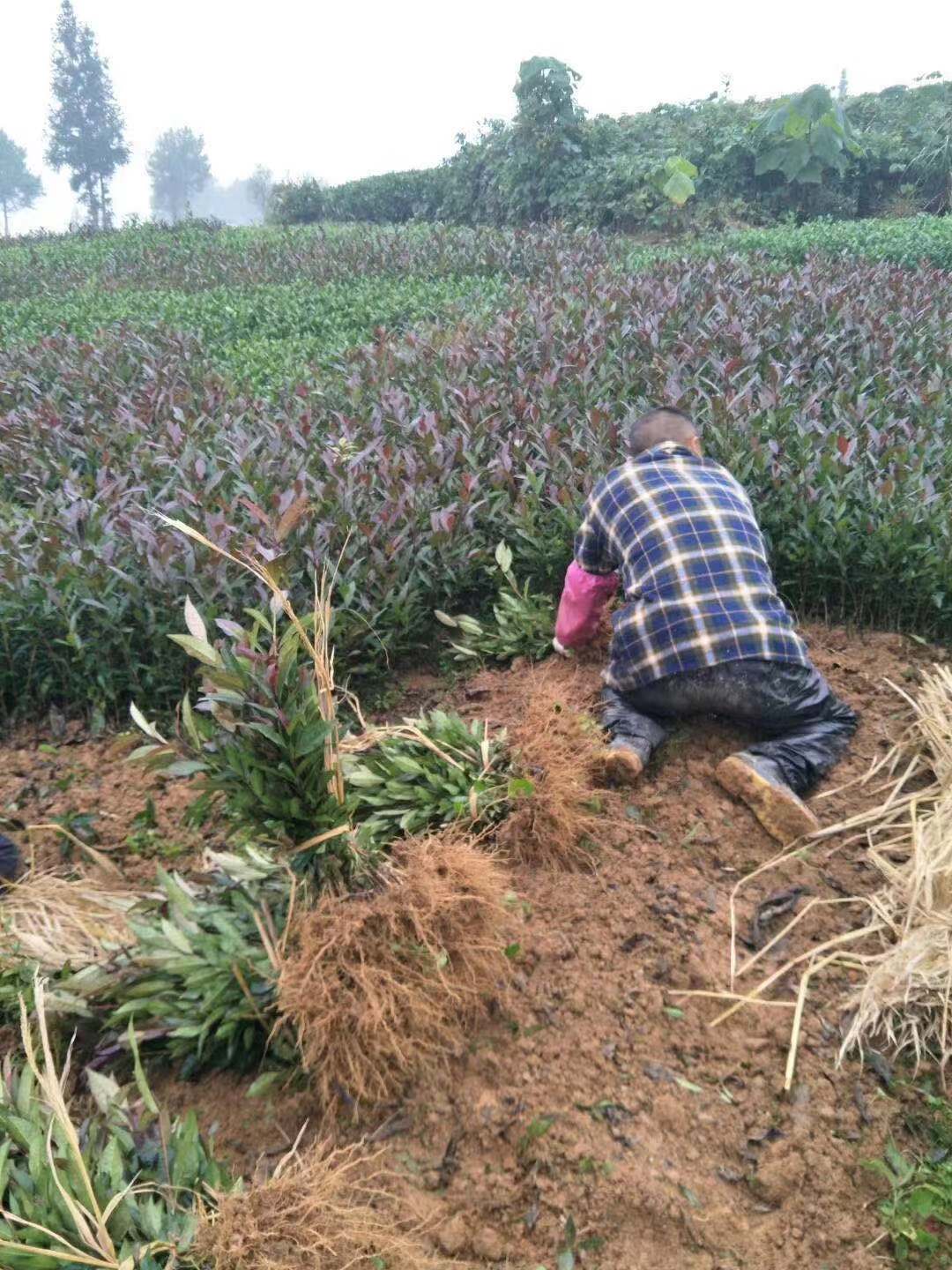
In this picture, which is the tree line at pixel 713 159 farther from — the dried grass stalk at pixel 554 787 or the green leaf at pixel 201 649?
the green leaf at pixel 201 649

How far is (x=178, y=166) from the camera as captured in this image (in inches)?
2968

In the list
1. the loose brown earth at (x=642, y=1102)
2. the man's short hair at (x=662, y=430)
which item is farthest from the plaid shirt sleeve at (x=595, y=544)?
the loose brown earth at (x=642, y=1102)

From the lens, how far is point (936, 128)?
15641 mm

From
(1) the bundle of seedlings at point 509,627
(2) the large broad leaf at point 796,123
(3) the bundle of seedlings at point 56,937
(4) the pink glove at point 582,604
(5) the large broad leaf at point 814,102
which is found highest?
(5) the large broad leaf at point 814,102

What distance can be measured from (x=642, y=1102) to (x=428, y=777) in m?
1.12

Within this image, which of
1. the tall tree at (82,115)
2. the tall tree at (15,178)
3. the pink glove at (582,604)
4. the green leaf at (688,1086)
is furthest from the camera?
the tall tree at (15,178)

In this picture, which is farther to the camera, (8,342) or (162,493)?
(8,342)

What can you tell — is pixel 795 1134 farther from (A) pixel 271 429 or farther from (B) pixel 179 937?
(A) pixel 271 429

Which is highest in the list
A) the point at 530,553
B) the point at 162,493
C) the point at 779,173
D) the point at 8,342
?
the point at 779,173

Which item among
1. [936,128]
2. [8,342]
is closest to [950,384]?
[8,342]

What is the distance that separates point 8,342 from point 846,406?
Answer: 805 centimetres

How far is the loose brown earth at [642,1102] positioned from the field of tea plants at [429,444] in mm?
1284

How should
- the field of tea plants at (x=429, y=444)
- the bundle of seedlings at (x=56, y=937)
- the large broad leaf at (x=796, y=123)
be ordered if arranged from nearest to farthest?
the bundle of seedlings at (x=56, y=937) → the field of tea plants at (x=429, y=444) → the large broad leaf at (x=796, y=123)

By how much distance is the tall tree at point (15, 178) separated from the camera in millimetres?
69688
